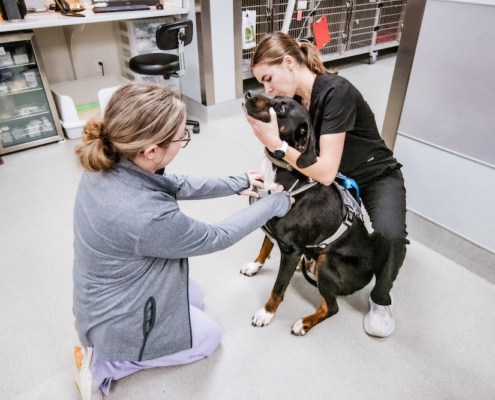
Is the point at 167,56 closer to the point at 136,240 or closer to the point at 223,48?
the point at 223,48

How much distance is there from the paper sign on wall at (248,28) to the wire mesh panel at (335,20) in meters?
1.09

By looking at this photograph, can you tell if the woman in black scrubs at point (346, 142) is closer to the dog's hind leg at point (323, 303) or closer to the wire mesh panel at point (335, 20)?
the dog's hind leg at point (323, 303)

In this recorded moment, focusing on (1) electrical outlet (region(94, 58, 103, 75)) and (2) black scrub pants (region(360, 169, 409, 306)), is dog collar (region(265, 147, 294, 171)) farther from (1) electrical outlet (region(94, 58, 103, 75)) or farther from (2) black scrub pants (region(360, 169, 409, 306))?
(1) electrical outlet (region(94, 58, 103, 75))

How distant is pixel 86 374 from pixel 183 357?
0.33m

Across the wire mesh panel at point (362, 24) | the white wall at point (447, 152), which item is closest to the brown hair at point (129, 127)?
the white wall at point (447, 152)

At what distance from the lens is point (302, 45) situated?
1460mm

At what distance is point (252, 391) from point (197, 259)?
763mm

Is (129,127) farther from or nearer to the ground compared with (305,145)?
farther from the ground

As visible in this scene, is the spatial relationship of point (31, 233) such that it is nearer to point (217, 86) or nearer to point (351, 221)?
point (351, 221)

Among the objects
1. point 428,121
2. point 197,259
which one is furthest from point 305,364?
point 428,121

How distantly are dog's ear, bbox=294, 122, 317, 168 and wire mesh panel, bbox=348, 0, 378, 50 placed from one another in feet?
12.5

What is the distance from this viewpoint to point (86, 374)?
1163 millimetres

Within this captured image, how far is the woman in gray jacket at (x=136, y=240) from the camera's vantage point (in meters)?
0.96

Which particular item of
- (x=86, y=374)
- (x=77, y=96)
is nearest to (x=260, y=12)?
(x=77, y=96)
